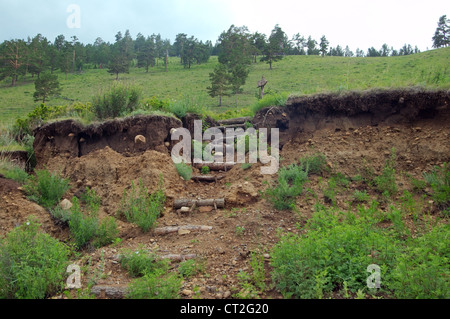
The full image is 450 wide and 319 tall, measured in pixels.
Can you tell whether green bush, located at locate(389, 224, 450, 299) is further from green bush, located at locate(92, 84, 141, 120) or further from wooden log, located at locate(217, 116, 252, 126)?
wooden log, located at locate(217, 116, 252, 126)

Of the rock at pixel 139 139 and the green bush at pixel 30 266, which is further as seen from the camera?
the rock at pixel 139 139

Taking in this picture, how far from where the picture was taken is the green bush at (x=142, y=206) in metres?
5.60

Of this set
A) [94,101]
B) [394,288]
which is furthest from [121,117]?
[394,288]

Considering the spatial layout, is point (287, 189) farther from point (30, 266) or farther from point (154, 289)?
point (30, 266)

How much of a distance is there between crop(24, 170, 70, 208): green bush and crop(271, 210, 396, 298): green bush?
17.1 ft

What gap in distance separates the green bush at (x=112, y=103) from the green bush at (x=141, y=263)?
5.35 metres

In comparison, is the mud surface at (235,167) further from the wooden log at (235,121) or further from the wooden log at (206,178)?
the wooden log at (235,121)

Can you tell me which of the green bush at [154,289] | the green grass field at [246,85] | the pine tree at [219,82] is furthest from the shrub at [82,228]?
the pine tree at [219,82]

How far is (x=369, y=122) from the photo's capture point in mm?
7238

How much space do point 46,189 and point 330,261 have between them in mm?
6053

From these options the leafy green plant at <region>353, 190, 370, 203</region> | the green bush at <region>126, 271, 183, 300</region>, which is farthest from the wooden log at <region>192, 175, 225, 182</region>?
the green bush at <region>126, 271, 183, 300</region>

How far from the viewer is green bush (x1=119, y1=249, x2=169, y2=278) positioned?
4129 mm

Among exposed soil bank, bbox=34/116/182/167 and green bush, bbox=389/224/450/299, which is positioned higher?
exposed soil bank, bbox=34/116/182/167

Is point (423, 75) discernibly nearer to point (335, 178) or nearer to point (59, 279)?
point (335, 178)
